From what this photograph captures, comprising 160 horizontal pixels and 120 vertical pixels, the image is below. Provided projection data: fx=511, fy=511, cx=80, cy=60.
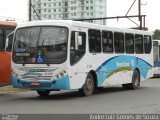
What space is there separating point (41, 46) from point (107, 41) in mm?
4069

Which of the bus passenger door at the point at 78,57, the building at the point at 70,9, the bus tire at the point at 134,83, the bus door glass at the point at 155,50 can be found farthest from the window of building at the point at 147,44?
the building at the point at 70,9

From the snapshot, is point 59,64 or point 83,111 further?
point 59,64

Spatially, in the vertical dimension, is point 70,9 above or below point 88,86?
above

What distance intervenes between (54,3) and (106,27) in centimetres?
10128

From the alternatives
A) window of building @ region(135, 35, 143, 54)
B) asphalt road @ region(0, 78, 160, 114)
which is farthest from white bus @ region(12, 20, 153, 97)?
window of building @ region(135, 35, 143, 54)

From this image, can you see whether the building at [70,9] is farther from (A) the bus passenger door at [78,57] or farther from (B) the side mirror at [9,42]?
(A) the bus passenger door at [78,57]

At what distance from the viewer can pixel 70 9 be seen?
132000 mm

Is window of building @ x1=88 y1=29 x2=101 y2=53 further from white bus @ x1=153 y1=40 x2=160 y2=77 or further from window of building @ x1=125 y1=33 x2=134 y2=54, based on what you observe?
white bus @ x1=153 y1=40 x2=160 y2=77

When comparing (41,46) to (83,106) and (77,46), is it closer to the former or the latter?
(77,46)

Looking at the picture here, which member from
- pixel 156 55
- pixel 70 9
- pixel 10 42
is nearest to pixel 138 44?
pixel 10 42

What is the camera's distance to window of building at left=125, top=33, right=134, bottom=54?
2378 centimetres

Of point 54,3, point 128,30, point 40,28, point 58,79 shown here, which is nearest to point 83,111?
point 58,79

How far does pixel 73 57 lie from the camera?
18.7 meters

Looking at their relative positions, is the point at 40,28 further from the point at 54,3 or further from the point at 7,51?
the point at 54,3
